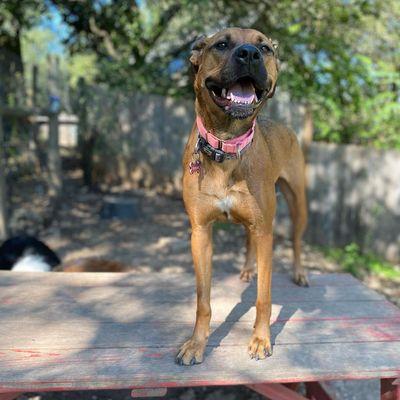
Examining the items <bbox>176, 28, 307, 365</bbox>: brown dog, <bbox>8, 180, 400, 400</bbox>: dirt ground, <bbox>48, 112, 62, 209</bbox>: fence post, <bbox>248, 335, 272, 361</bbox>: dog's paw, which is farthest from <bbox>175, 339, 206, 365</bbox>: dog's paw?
<bbox>48, 112, 62, 209</bbox>: fence post

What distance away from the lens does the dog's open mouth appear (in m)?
2.17

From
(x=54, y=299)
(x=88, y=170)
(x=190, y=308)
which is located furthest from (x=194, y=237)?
(x=88, y=170)

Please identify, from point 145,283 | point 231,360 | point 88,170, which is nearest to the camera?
point 231,360

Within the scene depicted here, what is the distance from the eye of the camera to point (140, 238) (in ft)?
22.8

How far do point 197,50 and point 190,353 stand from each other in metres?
1.54

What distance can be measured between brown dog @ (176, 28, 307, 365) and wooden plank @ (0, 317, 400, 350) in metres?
0.19

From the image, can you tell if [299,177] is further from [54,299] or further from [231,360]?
[54,299]

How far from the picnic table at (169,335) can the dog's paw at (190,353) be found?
0.14 feet

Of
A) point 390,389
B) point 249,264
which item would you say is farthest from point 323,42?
point 390,389

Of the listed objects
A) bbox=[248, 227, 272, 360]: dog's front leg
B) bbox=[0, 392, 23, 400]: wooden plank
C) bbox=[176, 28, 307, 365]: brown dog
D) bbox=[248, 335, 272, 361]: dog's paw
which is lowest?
bbox=[0, 392, 23, 400]: wooden plank

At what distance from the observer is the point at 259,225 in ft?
8.32

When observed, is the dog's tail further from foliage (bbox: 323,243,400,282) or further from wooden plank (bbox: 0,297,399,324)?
foliage (bbox: 323,243,400,282)

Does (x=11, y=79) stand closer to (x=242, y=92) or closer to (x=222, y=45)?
(x=222, y=45)

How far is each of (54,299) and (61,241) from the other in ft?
11.8
